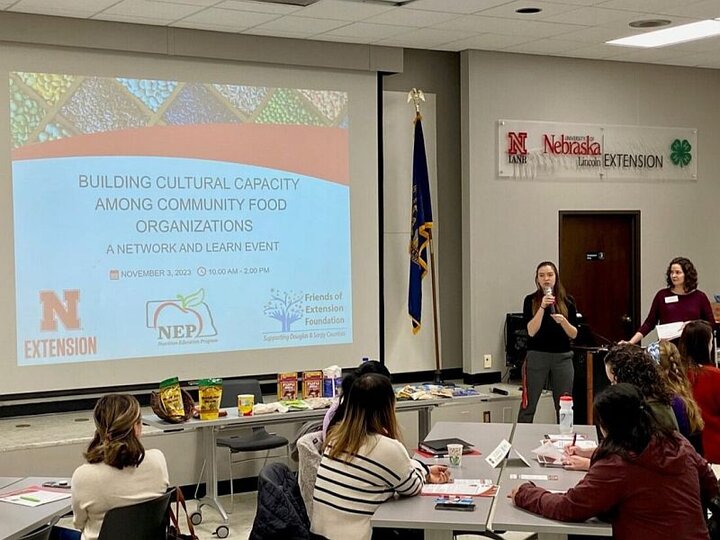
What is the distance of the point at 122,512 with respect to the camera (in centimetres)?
343

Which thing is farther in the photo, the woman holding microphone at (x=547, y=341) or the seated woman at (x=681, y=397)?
the woman holding microphone at (x=547, y=341)

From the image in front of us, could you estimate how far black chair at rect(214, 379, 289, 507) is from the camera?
5969 mm

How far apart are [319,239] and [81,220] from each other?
1732mm

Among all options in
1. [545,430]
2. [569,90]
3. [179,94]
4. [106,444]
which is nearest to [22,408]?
[179,94]

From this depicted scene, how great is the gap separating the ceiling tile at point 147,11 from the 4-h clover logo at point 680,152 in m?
4.59

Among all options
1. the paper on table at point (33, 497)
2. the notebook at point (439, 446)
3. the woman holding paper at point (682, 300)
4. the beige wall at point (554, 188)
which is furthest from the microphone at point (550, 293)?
the paper on table at point (33, 497)

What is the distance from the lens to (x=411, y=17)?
626 centimetres

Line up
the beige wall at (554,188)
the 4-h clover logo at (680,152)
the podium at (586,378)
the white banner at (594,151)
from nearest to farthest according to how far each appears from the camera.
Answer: the podium at (586,378) < the beige wall at (554,188) < the white banner at (594,151) < the 4-h clover logo at (680,152)

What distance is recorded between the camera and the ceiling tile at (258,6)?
575cm

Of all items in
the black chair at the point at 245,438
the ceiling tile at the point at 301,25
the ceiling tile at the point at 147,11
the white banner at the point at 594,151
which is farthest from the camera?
the white banner at the point at 594,151

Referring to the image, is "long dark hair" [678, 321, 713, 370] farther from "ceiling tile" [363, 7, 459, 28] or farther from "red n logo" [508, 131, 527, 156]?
"red n logo" [508, 131, 527, 156]

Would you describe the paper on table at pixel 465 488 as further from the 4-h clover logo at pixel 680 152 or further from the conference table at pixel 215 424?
the 4-h clover logo at pixel 680 152

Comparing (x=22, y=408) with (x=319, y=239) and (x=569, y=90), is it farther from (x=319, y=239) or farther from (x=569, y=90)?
(x=569, y=90)

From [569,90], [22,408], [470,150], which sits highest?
[569,90]
